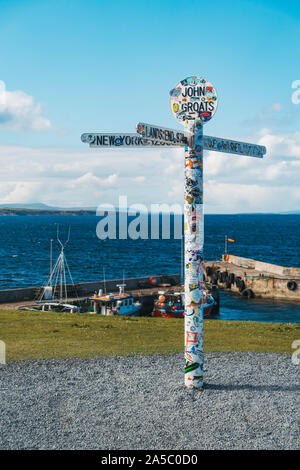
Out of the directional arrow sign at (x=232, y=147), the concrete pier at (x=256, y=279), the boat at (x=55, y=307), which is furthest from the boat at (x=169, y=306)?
the directional arrow sign at (x=232, y=147)

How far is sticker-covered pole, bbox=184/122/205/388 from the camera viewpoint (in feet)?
31.5

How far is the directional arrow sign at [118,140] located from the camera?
887 cm

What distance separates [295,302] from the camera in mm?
49938

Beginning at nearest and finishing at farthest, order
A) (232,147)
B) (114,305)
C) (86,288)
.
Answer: (232,147), (114,305), (86,288)

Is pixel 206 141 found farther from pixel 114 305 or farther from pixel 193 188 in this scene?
pixel 114 305

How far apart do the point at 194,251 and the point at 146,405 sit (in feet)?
10.4

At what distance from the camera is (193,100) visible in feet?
31.4

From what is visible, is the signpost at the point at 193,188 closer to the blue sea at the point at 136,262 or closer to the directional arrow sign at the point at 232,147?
the directional arrow sign at the point at 232,147

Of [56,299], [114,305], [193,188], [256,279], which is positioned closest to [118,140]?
[193,188]

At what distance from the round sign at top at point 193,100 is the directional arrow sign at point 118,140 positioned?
848 mm

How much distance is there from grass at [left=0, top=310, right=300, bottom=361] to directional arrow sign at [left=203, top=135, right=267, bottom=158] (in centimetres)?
559
